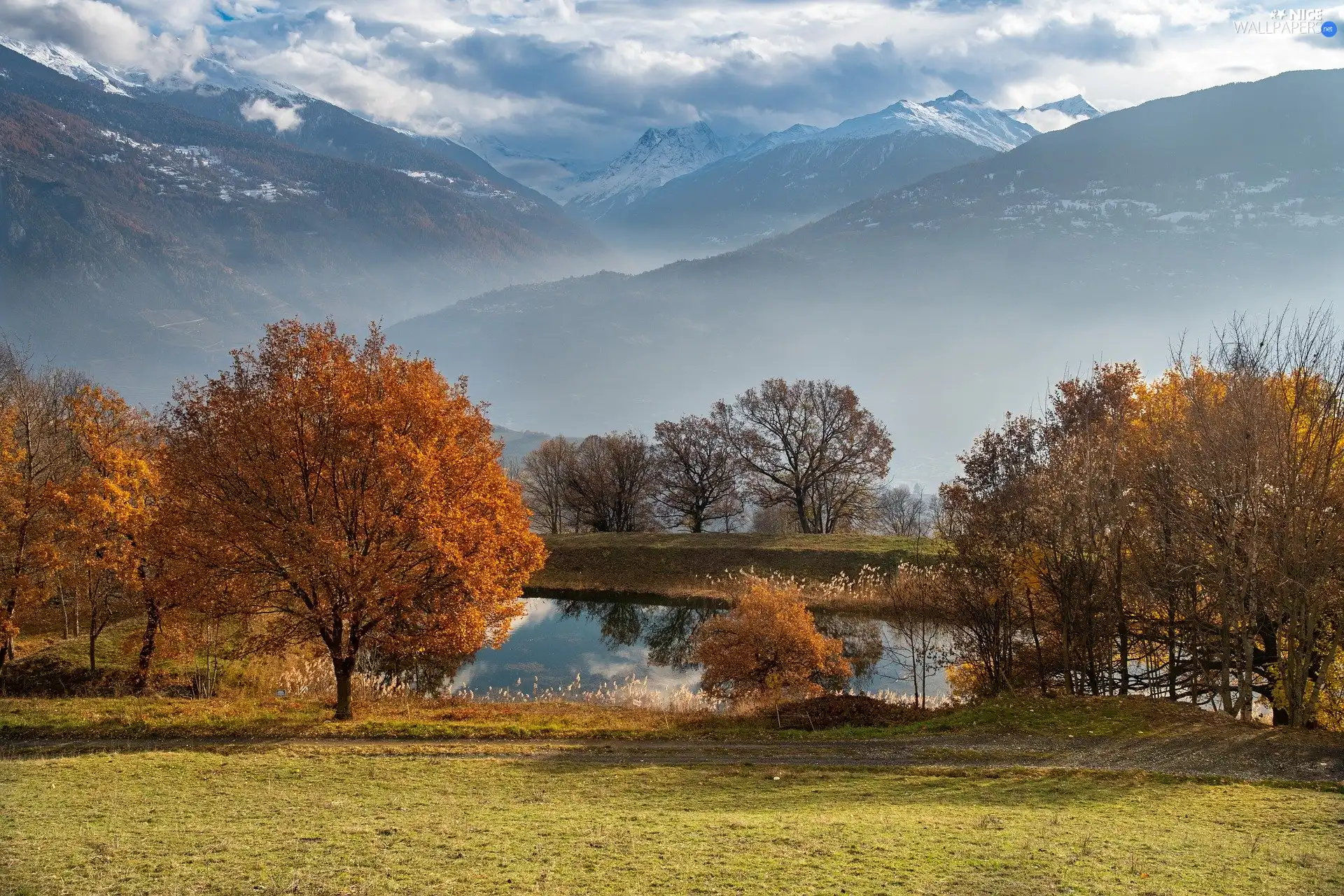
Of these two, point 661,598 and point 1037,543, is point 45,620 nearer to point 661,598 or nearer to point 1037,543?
point 661,598

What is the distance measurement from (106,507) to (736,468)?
5258 cm

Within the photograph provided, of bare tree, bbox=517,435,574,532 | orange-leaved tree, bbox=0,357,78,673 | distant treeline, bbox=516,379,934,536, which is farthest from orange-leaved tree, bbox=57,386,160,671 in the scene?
bare tree, bbox=517,435,574,532

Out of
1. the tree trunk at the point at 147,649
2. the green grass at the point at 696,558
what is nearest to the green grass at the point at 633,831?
the tree trunk at the point at 147,649

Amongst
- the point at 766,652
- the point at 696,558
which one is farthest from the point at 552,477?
the point at 766,652

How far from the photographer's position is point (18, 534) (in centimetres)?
3052

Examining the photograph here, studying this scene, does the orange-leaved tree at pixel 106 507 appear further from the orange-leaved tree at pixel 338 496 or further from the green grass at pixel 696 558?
the green grass at pixel 696 558

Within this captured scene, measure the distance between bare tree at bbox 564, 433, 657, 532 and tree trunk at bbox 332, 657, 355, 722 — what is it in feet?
170

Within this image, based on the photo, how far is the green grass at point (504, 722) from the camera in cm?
2325

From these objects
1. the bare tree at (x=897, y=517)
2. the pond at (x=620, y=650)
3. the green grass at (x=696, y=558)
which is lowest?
the pond at (x=620, y=650)

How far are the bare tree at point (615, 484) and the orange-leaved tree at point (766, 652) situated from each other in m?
47.3

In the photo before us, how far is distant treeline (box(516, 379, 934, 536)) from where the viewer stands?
69688mm

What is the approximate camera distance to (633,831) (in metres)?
13.7

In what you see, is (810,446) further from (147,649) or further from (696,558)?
(147,649)

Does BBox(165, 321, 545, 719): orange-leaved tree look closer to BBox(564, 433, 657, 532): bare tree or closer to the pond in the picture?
the pond
